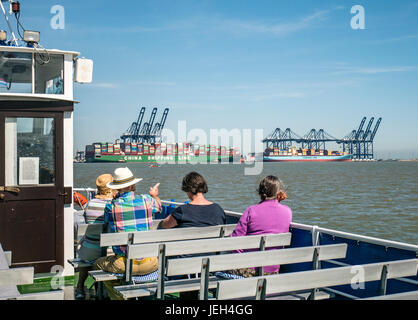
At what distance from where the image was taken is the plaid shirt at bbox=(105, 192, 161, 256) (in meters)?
3.68

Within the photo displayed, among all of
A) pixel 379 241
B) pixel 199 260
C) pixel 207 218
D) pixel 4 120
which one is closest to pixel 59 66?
pixel 4 120

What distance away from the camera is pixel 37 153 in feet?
16.9

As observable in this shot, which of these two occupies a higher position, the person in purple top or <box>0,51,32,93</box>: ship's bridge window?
<box>0,51,32,93</box>: ship's bridge window

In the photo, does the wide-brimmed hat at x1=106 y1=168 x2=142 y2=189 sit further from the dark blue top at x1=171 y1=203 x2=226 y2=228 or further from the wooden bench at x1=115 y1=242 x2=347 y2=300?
the wooden bench at x1=115 y1=242 x2=347 y2=300

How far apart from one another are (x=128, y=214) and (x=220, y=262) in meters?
1.20

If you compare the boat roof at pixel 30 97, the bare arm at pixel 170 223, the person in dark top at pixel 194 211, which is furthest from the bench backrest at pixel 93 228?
the boat roof at pixel 30 97

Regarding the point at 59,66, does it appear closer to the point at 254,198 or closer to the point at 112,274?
the point at 112,274

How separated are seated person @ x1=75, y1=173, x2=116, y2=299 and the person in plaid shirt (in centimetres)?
44

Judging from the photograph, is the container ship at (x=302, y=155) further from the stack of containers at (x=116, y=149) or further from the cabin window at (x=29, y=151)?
the cabin window at (x=29, y=151)

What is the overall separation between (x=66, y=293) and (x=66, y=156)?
1.50 m

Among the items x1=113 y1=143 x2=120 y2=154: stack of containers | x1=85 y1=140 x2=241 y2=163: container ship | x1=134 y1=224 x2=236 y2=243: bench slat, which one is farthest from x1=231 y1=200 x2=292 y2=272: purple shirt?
x1=113 y1=143 x2=120 y2=154: stack of containers
